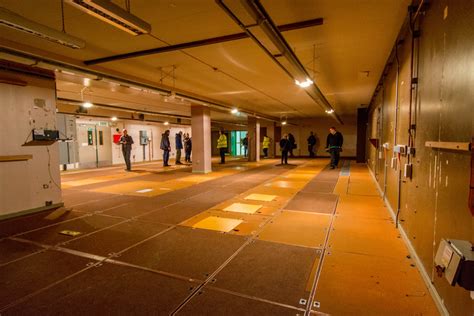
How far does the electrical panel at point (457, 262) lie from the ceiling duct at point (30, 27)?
13.3 feet

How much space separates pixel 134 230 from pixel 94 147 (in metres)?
11.0

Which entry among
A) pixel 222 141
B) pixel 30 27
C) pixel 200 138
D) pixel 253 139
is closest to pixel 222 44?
pixel 30 27

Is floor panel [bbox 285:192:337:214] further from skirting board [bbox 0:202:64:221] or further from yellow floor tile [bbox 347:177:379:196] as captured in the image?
skirting board [bbox 0:202:64:221]

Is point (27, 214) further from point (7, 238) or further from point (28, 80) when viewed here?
point (28, 80)

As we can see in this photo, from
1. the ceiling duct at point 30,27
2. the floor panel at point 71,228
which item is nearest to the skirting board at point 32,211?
the floor panel at point 71,228

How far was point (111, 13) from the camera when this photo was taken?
2486 millimetres

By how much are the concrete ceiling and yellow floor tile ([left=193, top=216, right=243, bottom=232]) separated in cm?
294

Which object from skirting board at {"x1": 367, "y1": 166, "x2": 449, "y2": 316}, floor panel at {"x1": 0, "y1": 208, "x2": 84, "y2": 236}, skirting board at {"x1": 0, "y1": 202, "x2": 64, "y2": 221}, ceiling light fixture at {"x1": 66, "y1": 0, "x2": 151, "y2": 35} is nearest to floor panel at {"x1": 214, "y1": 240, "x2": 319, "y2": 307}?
skirting board at {"x1": 367, "y1": 166, "x2": 449, "y2": 316}

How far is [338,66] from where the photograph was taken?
6.00 metres

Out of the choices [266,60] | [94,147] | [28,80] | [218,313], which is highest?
[266,60]

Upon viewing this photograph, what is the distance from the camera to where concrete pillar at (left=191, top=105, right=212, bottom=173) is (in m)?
10.3

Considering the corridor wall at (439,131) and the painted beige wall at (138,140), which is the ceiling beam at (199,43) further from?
the painted beige wall at (138,140)

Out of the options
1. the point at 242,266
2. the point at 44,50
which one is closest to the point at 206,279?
the point at 242,266

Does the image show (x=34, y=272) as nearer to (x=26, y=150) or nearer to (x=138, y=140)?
(x=26, y=150)
